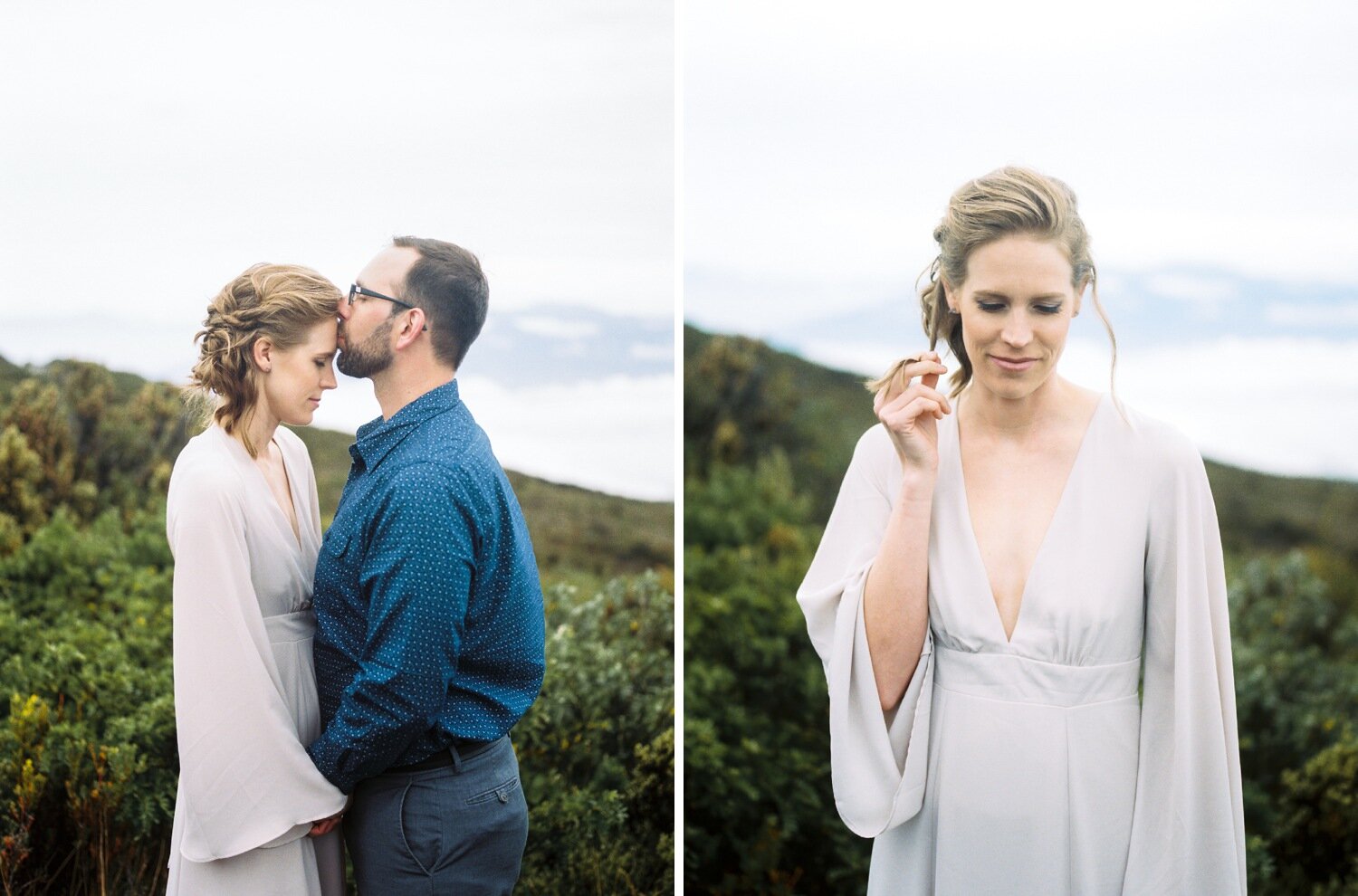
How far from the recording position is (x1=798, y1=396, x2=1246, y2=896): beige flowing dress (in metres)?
2.48

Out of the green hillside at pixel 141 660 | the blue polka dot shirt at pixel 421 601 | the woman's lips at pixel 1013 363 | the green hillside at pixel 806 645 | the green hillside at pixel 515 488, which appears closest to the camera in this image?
the blue polka dot shirt at pixel 421 601

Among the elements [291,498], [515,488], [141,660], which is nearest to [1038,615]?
[291,498]

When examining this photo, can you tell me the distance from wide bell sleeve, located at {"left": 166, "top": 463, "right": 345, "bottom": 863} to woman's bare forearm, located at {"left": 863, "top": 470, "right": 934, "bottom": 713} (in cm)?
121

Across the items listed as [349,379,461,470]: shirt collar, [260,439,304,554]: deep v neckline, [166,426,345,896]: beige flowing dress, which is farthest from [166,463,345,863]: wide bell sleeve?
[349,379,461,470]: shirt collar

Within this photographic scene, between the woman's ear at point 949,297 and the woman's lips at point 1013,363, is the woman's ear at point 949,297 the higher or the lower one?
the higher one

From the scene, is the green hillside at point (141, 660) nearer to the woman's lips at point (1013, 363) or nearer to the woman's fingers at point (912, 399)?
the woman's fingers at point (912, 399)

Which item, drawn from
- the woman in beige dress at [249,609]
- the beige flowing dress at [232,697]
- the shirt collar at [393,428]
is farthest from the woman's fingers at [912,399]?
the beige flowing dress at [232,697]

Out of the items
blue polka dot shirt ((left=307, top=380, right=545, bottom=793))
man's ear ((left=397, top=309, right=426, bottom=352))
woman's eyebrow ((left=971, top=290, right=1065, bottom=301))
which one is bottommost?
blue polka dot shirt ((left=307, top=380, right=545, bottom=793))

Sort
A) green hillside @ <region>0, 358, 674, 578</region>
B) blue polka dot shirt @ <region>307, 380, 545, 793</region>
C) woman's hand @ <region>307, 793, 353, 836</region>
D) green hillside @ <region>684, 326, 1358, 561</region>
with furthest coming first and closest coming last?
1. green hillside @ <region>684, 326, 1358, 561</region>
2. green hillside @ <region>0, 358, 674, 578</region>
3. woman's hand @ <region>307, 793, 353, 836</region>
4. blue polka dot shirt @ <region>307, 380, 545, 793</region>

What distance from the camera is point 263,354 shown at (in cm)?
262

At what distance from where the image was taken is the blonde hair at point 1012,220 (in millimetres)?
2453

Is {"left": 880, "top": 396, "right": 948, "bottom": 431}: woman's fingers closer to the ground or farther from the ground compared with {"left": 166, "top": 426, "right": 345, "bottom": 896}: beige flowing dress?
farther from the ground

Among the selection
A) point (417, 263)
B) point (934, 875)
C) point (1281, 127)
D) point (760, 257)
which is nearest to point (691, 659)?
point (760, 257)

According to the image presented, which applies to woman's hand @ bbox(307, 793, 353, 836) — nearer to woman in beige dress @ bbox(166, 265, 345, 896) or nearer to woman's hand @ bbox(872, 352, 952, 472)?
woman in beige dress @ bbox(166, 265, 345, 896)
